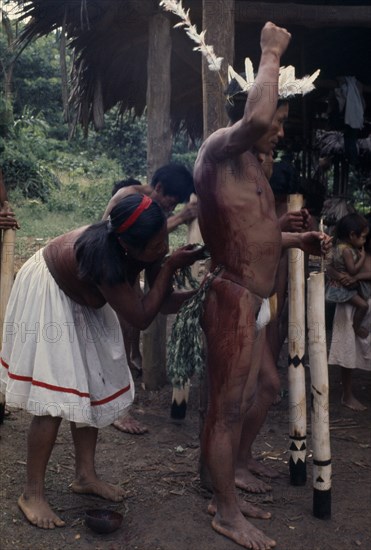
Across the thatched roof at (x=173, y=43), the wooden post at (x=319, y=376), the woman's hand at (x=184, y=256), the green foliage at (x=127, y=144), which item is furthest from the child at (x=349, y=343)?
the green foliage at (x=127, y=144)

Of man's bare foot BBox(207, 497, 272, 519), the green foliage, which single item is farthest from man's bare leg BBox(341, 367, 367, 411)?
the green foliage

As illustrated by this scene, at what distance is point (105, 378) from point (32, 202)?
12.5 meters

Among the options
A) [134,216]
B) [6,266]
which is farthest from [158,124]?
[134,216]

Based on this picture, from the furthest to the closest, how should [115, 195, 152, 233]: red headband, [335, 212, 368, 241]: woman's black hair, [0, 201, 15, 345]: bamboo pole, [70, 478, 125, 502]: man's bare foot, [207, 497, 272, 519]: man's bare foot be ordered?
[335, 212, 368, 241]: woman's black hair < [0, 201, 15, 345]: bamboo pole < [70, 478, 125, 502]: man's bare foot < [207, 497, 272, 519]: man's bare foot < [115, 195, 152, 233]: red headband

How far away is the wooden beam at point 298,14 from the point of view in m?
5.59

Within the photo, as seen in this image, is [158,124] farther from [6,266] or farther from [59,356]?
[59,356]

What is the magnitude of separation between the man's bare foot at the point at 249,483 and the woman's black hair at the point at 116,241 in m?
1.40

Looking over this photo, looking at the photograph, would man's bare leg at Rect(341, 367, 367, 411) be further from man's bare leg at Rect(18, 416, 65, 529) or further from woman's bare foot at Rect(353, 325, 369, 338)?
man's bare leg at Rect(18, 416, 65, 529)

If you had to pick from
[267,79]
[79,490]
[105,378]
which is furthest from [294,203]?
[79,490]

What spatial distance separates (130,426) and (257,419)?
123 centimetres

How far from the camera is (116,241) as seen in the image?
3.00m

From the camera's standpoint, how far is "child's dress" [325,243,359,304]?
504 centimetres

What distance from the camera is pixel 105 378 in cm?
337

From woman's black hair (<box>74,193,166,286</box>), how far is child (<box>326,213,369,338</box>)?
2.44 meters
